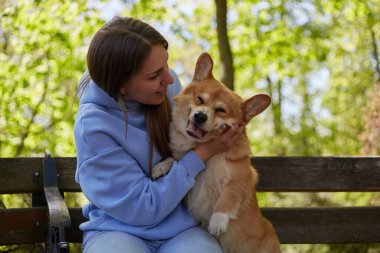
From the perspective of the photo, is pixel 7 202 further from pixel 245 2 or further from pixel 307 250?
pixel 245 2

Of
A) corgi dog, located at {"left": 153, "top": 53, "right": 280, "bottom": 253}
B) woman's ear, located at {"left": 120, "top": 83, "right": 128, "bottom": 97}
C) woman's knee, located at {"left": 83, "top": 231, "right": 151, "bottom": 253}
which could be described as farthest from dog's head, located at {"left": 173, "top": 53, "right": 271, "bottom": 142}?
woman's knee, located at {"left": 83, "top": 231, "right": 151, "bottom": 253}

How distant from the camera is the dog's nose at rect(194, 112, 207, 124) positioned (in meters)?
2.33

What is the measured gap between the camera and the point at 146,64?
230 centimetres

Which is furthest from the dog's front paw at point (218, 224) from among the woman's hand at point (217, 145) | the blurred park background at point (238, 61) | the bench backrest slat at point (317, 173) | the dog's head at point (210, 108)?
the blurred park background at point (238, 61)

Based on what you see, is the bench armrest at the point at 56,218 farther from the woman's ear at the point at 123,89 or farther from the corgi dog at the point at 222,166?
the woman's ear at the point at 123,89

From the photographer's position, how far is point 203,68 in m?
2.61

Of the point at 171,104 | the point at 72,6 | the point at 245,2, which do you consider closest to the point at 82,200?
the point at 171,104

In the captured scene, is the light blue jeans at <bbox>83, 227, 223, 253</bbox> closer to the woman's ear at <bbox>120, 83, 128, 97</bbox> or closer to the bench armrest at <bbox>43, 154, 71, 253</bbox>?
the bench armrest at <bbox>43, 154, 71, 253</bbox>

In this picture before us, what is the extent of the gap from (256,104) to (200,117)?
1.05 ft

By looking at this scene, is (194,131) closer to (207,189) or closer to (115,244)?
(207,189)

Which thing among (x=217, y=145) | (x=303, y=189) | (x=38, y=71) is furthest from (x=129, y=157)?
(x=38, y=71)

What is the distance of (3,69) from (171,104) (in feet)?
11.4

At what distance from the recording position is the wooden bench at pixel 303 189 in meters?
2.90

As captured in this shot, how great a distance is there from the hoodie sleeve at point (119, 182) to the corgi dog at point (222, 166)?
0.45 ft
